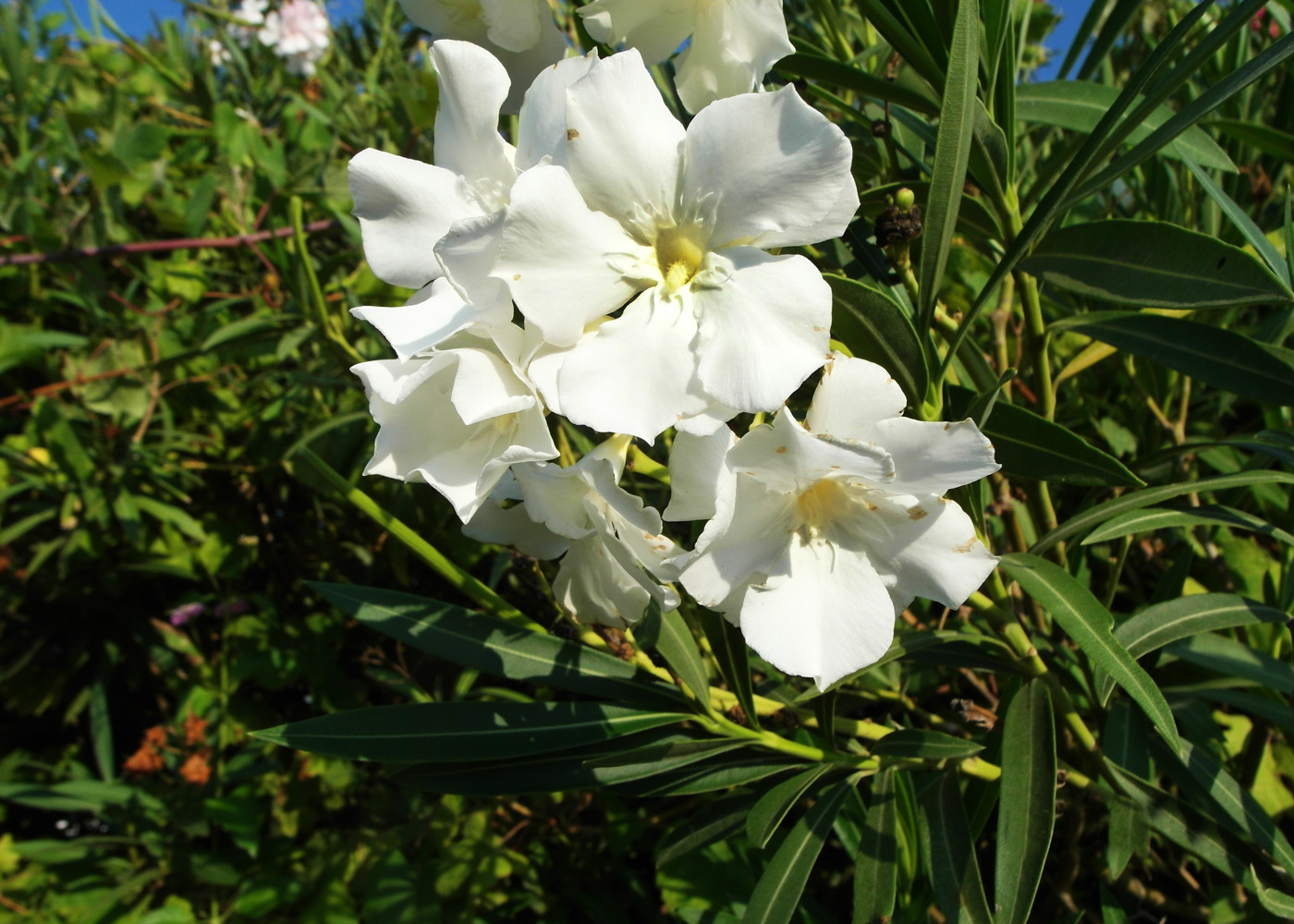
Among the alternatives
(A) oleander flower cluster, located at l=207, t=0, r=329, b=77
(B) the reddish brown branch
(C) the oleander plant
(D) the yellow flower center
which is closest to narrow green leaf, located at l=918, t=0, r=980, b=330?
(C) the oleander plant

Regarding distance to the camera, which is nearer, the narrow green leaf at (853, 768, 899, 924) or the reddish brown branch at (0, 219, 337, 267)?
the narrow green leaf at (853, 768, 899, 924)

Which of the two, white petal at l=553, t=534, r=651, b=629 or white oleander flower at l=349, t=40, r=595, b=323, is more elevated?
white oleander flower at l=349, t=40, r=595, b=323

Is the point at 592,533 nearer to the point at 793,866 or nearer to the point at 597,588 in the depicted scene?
the point at 597,588

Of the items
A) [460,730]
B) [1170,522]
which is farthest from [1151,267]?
[460,730]

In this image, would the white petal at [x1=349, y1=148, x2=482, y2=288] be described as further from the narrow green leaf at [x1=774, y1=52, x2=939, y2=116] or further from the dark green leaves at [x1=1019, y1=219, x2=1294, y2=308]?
the dark green leaves at [x1=1019, y1=219, x2=1294, y2=308]

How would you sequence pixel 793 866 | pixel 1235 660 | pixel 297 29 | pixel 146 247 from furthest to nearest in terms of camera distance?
pixel 297 29, pixel 146 247, pixel 1235 660, pixel 793 866

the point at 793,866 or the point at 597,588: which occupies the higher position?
the point at 597,588

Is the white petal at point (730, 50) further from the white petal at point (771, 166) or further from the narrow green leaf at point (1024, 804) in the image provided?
the narrow green leaf at point (1024, 804)

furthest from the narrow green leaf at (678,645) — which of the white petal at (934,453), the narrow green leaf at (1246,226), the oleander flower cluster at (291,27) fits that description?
the oleander flower cluster at (291,27)
